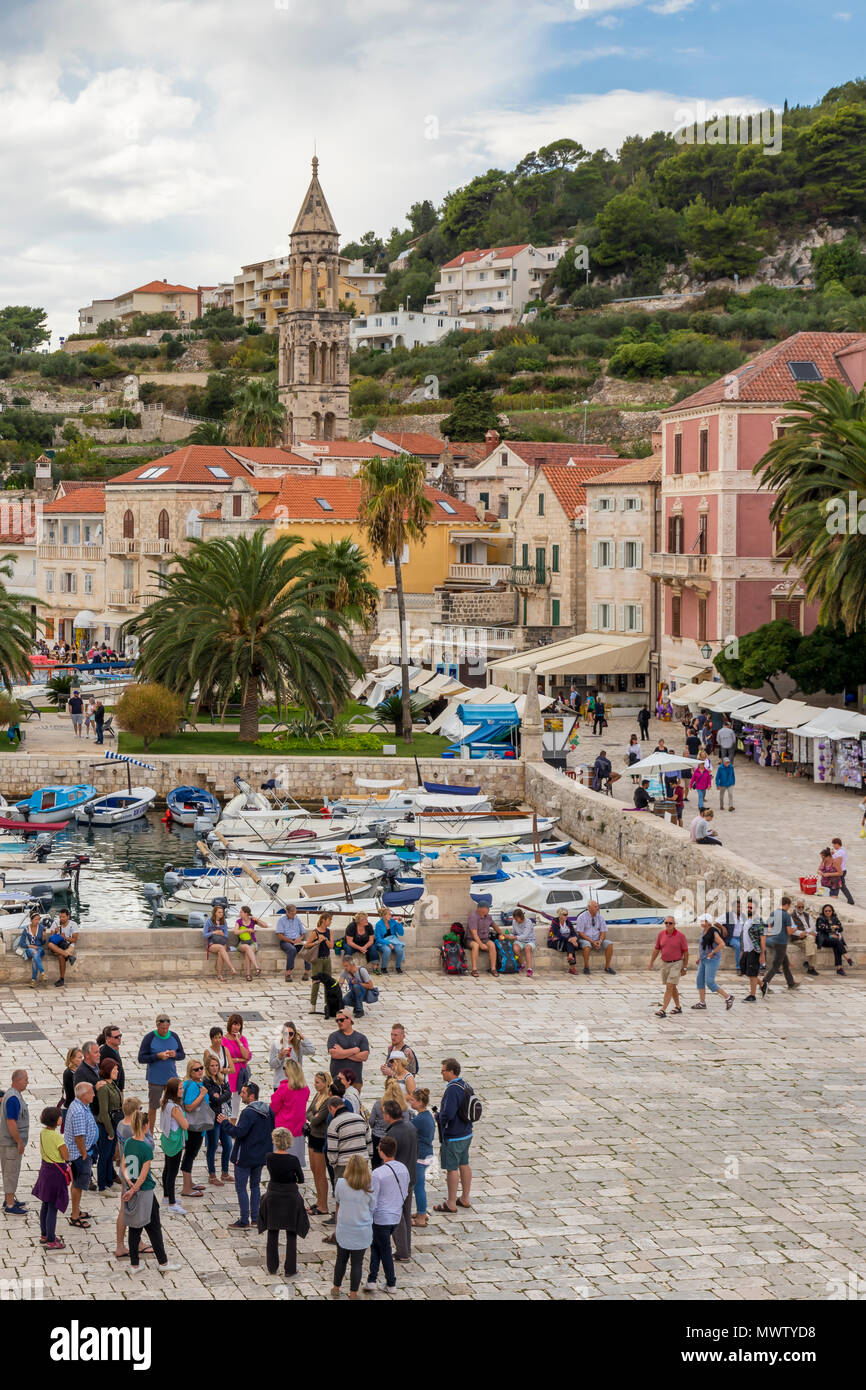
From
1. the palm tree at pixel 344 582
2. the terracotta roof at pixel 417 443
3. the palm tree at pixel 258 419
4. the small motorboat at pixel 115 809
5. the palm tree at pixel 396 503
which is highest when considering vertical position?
the palm tree at pixel 258 419

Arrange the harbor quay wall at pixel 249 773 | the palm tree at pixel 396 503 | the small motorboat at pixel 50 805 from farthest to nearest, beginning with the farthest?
1. the palm tree at pixel 396 503
2. the harbor quay wall at pixel 249 773
3. the small motorboat at pixel 50 805

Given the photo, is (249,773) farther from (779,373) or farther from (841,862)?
(841,862)

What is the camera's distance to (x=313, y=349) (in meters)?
88.6

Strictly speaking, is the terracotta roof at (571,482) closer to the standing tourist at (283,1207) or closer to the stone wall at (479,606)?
the stone wall at (479,606)

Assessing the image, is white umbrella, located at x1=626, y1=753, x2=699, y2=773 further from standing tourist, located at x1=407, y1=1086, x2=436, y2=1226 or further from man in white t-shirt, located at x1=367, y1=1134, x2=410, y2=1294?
man in white t-shirt, located at x1=367, y1=1134, x2=410, y2=1294

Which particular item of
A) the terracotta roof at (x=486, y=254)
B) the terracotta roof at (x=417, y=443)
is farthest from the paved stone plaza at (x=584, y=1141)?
the terracotta roof at (x=486, y=254)

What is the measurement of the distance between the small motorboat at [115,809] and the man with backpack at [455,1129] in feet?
90.0

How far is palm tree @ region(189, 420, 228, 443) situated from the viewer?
330 ft

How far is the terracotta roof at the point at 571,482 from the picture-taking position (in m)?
58.9

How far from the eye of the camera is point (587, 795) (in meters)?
36.4

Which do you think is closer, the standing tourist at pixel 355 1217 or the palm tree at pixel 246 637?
the standing tourist at pixel 355 1217

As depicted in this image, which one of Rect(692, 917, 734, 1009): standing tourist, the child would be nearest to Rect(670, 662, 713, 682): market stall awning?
Rect(692, 917, 734, 1009): standing tourist
